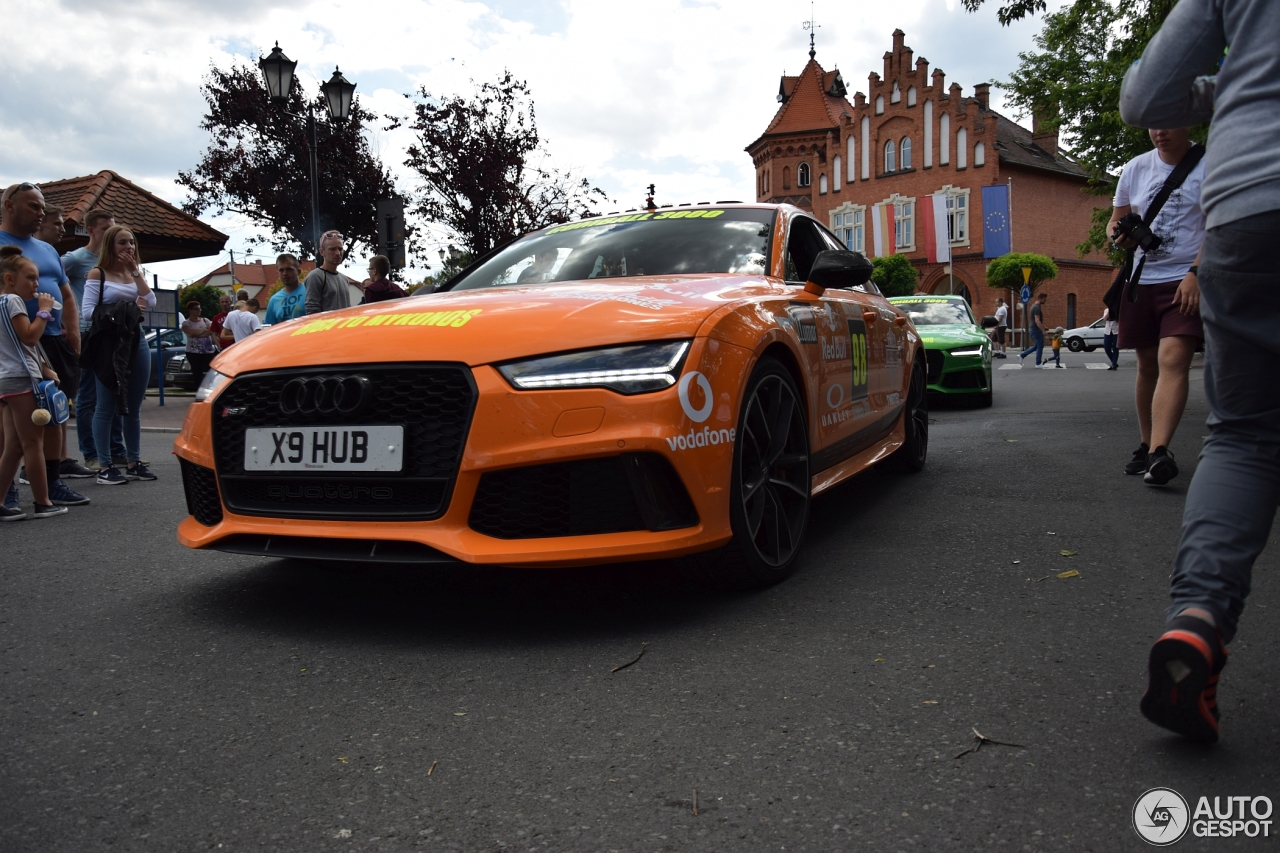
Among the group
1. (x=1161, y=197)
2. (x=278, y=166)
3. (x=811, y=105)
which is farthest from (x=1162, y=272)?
(x=811, y=105)

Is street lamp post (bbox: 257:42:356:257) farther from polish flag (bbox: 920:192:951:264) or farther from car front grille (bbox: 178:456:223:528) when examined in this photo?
polish flag (bbox: 920:192:951:264)

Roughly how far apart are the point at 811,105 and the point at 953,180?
55.9 feet

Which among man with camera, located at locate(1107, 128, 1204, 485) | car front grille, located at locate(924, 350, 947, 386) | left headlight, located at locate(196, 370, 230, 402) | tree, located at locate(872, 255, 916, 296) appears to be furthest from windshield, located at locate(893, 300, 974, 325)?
tree, located at locate(872, 255, 916, 296)

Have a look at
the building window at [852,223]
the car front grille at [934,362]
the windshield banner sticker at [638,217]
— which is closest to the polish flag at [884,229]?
the building window at [852,223]

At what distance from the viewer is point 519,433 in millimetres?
2812

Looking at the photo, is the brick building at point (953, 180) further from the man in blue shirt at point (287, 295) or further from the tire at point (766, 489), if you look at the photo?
the tire at point (766, 489)

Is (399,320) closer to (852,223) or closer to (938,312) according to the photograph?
(938,312)

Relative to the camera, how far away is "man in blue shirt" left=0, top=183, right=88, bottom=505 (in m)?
6.18

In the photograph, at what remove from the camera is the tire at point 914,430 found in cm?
597

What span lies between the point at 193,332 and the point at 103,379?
9.26 metres

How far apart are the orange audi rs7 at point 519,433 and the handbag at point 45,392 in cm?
240

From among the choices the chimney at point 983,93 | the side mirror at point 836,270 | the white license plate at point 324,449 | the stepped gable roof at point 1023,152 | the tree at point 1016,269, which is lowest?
the white license plate at point 324,449

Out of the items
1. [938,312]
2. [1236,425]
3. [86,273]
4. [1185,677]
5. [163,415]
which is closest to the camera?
[1185,677]

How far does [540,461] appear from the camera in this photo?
2783 mm
